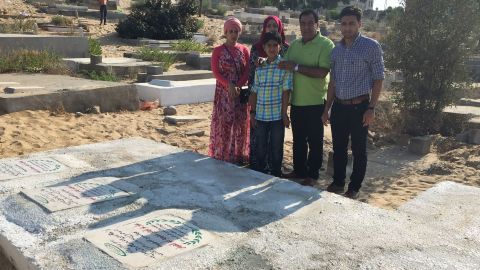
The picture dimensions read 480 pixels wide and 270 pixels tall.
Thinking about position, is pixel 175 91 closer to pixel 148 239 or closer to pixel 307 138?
pixel 307 138

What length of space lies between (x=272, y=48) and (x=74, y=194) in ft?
6.35

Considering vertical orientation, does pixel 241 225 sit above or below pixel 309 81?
below

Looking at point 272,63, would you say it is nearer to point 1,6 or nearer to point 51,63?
point 51,63

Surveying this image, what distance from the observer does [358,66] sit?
387 cm

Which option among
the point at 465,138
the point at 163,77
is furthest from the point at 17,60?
the point at 465,138

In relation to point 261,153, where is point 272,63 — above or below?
above

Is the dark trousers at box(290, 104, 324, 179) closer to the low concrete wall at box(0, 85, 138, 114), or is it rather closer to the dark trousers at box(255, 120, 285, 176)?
the dark trousers at box(255, 120, 285, 176)

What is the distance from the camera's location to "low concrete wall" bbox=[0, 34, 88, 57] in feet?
31.1

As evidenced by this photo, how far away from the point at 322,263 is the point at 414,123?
5809 millimetres

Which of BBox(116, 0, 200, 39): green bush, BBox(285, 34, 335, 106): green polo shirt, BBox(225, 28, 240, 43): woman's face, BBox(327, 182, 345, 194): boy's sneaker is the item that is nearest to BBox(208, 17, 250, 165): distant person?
BBox(225, 28, 240, 43): woman's face

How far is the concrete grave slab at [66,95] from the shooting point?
6.25m

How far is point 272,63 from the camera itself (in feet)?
13.7

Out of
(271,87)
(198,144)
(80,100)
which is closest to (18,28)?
(80,100)

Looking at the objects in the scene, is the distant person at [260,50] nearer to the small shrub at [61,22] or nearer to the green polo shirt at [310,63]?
the green polo shirt at [310,63]
